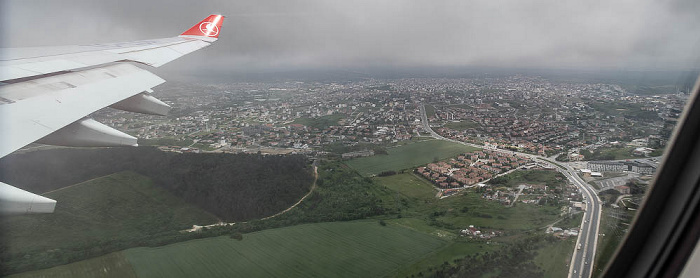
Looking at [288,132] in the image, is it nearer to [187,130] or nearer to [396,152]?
→ [187,130]

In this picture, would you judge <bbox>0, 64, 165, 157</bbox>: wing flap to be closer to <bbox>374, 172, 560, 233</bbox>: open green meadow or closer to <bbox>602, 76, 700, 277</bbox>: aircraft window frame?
<bbox>602, 76, 700, 277</bbox>: aircraft window frame

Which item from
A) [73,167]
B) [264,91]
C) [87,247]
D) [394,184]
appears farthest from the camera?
[264,91]

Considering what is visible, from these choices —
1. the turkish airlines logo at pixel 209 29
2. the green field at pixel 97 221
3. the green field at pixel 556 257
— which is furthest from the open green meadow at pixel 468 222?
the green field at pixel 97 221

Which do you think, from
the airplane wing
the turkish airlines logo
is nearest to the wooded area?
the turkish airlines logo

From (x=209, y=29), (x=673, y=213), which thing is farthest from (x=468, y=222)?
(x=209, y=29)

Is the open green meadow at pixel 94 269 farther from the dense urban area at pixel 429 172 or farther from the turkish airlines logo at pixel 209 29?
the turkish airlines logo at pixel 209 29

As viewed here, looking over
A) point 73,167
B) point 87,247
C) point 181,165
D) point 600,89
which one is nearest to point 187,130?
point 181,165

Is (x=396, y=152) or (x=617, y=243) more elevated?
(x=617, y=243)
